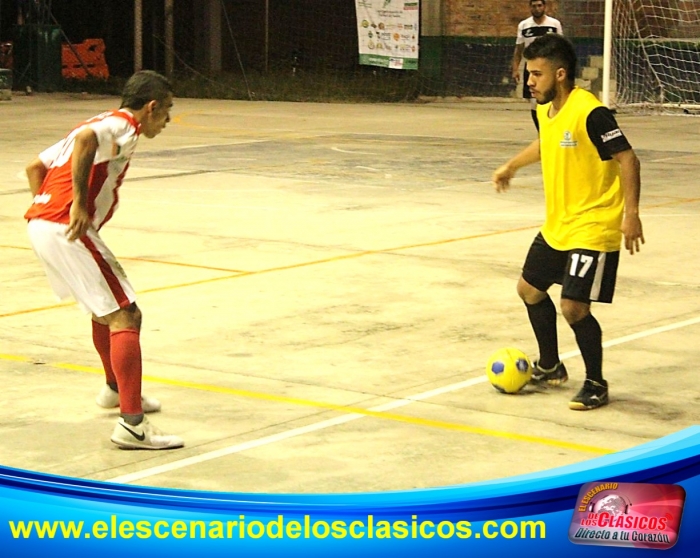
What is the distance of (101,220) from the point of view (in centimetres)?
602

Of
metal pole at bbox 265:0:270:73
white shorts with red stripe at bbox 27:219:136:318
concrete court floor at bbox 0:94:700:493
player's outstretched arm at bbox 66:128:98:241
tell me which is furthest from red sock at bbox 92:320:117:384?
metal pole at bbox 265:0:270:73

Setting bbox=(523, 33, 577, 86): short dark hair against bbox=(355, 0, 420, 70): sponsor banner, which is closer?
bbox=(523, 33, 577, 86): short dark hair

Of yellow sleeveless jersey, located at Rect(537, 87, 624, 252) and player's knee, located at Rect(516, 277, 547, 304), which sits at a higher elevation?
yellow sleeveless jersey, located at Rect(537, 87, 624, 252)

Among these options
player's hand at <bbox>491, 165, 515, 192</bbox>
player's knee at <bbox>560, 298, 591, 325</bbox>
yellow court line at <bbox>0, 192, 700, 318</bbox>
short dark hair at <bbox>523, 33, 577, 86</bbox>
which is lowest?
yellow court line at <bbox>0, 192, 700, 318</bbox>

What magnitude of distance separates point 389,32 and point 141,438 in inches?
1024

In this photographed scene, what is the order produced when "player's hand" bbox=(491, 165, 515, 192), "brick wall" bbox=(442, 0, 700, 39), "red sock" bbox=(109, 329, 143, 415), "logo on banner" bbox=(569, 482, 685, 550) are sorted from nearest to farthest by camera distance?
"logo on banner" bbox=(569, 482, 685, 550)
"red sock" bbox=(109, 329, 143, 415)
"player's hand" bbox=(491, 165, 515, 192)
"brick wall" bbox=(442, 0, 700, 39)

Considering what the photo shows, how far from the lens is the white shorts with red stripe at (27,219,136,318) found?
5887 mm

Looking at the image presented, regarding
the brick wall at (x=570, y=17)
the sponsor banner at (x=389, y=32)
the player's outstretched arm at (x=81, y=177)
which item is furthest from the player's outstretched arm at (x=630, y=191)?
the sponsor banner at (x=389, y=32)

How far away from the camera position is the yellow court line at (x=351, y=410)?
587 centimetres

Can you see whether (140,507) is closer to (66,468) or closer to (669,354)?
(66,468)

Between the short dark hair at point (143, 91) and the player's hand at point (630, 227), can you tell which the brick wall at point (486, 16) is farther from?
the short dark hair at point (143, 91)

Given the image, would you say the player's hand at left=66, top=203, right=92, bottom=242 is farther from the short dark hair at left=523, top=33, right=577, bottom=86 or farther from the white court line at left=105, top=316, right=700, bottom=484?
the short dark hair at left=523, top=33, right=577, bottom=86

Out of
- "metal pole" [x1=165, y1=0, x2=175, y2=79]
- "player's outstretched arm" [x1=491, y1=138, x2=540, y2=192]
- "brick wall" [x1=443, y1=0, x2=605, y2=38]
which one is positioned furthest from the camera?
"metal pole" [x1=165, y1=0, x2=175, y2=79]

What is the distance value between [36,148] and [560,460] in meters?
14.8
